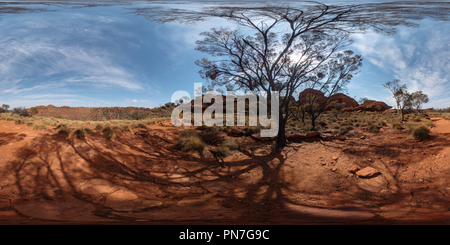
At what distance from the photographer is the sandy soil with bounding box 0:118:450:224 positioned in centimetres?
271

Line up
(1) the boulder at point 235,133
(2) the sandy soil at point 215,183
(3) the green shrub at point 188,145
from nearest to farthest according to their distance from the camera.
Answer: (2) the sandy soil at point 215,183 → (3) the green shrub at point 188,145 → (1) the boulder at point 235,133

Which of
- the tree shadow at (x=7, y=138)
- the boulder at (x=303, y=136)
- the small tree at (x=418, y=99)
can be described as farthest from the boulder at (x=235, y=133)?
the small tree at (x=418, y=99)

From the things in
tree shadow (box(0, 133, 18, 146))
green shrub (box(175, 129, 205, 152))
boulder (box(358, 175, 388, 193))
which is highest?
tree shadow (box(0, 133, 18, 146))

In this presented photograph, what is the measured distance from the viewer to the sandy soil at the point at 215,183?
2.71 m

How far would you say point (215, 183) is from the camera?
4.83 metres

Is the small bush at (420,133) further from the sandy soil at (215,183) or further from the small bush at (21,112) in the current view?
the small bush at (21,112)

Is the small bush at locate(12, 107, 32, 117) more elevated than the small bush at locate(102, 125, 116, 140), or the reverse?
the small bush at locate(12, 107, 32, 117)

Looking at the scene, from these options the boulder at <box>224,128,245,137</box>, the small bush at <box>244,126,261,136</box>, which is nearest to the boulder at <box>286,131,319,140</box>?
the small bush at <box>244,126,261,136</box>

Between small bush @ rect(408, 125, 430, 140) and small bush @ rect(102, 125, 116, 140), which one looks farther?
small bush @ rect(102, 125, 116, 140)

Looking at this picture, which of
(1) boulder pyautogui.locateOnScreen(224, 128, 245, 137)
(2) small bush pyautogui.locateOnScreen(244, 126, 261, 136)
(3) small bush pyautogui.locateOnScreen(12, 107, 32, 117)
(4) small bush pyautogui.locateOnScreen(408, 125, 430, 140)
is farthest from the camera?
(3) small bush pyautogui.locateOnScreen(12, 107, 32, 117)

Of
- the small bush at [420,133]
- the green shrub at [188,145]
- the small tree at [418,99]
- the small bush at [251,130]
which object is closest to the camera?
the small bush at [420,133]

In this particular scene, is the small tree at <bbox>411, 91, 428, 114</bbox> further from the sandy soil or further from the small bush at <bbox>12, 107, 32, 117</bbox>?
the small bush at <bbox>12, 107, 32, 117</bbox>
